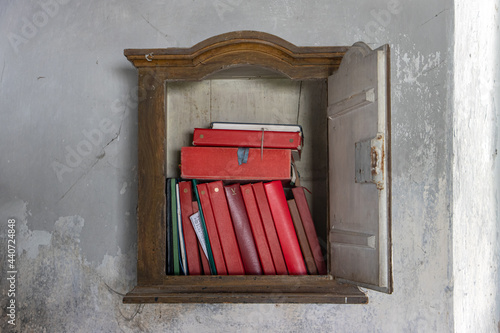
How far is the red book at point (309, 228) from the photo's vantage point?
1740 mm

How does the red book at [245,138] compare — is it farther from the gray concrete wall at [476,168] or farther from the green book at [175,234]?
the gray concrete wall at [476,168]

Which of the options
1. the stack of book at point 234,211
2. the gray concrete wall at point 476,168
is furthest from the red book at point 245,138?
the gray concrete wall at point 476,168

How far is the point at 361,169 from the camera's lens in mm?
1396

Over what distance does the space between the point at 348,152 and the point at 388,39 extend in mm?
691

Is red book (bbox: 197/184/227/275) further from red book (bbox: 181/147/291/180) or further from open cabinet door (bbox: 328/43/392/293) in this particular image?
open cabinet door (bbox: 328/43/392/293)

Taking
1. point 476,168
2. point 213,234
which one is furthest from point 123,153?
point 476,168

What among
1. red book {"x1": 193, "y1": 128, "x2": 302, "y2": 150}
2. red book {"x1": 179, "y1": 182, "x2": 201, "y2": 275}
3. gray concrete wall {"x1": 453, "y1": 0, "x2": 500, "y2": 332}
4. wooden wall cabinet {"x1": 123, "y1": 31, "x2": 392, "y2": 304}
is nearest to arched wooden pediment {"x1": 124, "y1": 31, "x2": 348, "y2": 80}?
wooden wall cabinet {"x1": 123, "y1": 31, "x2": 392, "y2": 304}

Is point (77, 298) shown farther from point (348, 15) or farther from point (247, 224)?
point (348, 15)

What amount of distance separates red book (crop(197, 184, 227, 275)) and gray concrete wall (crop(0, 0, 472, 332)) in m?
0.24

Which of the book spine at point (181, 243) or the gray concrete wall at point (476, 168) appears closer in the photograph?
the book spine at point (181, 243)

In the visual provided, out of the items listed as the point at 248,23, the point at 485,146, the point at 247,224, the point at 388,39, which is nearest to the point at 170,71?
the point at 248,23

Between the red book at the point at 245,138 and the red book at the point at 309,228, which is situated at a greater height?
the red book at the point at 245,138

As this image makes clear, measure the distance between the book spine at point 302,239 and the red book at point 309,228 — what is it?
→ 1 centimetres

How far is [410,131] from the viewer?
182 cm
